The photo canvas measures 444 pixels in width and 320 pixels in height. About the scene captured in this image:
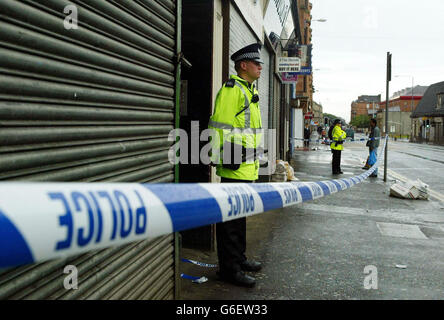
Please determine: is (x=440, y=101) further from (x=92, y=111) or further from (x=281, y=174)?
(x=92, y=111)

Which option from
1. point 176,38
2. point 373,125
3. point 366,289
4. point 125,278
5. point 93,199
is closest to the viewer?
point 93,199

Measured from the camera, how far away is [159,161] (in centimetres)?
321

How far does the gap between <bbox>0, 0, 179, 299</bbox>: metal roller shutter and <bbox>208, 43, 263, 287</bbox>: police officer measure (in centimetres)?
49

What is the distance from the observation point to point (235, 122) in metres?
3.67

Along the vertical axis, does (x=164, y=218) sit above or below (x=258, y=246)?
above

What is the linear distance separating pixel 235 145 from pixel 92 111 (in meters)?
1.63

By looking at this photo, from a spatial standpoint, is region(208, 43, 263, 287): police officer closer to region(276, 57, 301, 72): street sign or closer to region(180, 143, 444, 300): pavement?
region(180, 143, 444, 300): pavement

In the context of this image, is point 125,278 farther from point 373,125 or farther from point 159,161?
point 373,125

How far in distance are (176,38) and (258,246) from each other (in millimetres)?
2871

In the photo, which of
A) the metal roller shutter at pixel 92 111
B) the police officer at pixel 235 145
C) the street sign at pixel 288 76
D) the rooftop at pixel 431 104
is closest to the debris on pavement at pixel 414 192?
the street sign at pixel 288 76

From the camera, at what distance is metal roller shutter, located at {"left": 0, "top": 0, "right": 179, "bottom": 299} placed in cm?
169

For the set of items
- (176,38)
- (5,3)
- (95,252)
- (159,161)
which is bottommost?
(95,252)
